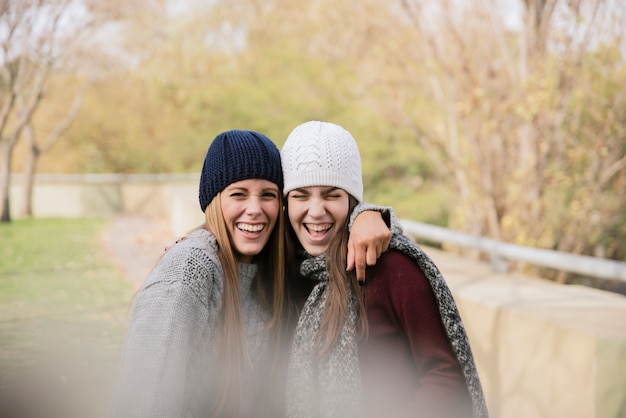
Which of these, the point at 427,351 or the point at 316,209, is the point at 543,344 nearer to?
the point at 427,351

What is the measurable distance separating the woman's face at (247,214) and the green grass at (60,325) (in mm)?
1718

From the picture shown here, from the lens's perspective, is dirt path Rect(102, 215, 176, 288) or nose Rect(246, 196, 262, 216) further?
dirt path Rect(102, 215, 176, 288)

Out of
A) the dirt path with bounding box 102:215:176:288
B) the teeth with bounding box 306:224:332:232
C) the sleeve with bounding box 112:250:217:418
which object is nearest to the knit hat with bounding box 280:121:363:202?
the teeth with bounding box 306:224:332:232

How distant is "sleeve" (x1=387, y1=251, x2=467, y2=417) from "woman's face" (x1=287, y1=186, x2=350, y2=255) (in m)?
0.36

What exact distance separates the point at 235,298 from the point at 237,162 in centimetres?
45

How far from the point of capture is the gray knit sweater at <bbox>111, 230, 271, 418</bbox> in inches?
73.4

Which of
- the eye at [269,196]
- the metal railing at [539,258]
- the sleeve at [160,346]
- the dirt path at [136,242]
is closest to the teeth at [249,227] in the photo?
the eye at [269,196]

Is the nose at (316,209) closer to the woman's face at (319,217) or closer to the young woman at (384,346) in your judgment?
the woman's face at (319,217)

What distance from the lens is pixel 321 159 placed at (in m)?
2.34

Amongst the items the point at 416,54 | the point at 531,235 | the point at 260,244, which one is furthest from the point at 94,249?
the point at 260,244

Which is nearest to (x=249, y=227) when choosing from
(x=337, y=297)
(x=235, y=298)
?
(x=235, y=298)

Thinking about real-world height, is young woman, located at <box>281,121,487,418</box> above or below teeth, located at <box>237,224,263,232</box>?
below

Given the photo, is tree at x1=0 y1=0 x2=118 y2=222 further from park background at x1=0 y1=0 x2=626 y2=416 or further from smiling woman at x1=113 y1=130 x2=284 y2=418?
smiling woman at x1=113 y1=130 x2=284 y2=418

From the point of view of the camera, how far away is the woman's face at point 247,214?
234 centimetres
